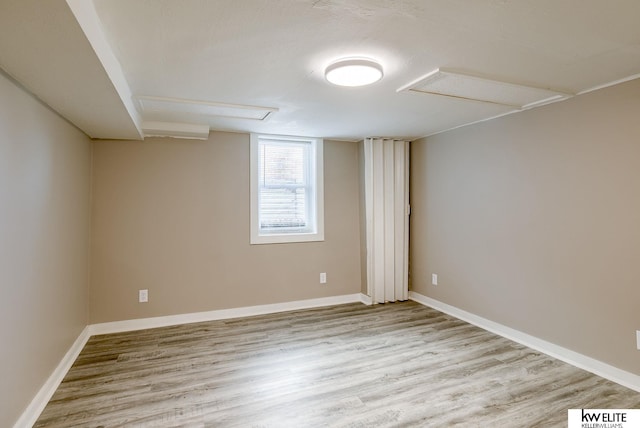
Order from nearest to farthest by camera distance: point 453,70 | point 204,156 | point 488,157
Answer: point 453,70
point 488,157
point 204,156

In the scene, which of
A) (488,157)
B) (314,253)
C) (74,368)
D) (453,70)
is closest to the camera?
(453,70)

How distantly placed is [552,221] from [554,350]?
1099 mm

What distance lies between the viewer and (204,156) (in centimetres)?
371

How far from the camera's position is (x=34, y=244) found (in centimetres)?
209

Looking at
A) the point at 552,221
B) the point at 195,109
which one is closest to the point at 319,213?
the point at 195,109

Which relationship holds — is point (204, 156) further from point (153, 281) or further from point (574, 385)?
point (574, 385)

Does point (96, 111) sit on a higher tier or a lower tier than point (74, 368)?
higher

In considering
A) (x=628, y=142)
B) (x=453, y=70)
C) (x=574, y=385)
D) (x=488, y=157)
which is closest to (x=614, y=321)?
(x=574, y=385)

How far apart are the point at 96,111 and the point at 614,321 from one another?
162 inches

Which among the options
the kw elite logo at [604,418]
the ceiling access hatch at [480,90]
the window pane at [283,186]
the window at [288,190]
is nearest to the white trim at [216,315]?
the window at [288,190]

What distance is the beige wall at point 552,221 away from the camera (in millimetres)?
2344

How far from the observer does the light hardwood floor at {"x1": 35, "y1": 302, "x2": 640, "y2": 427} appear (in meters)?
2.01

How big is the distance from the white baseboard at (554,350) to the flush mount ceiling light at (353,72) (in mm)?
2673

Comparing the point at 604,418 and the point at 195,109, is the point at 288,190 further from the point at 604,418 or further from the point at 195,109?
the point at 604,418
